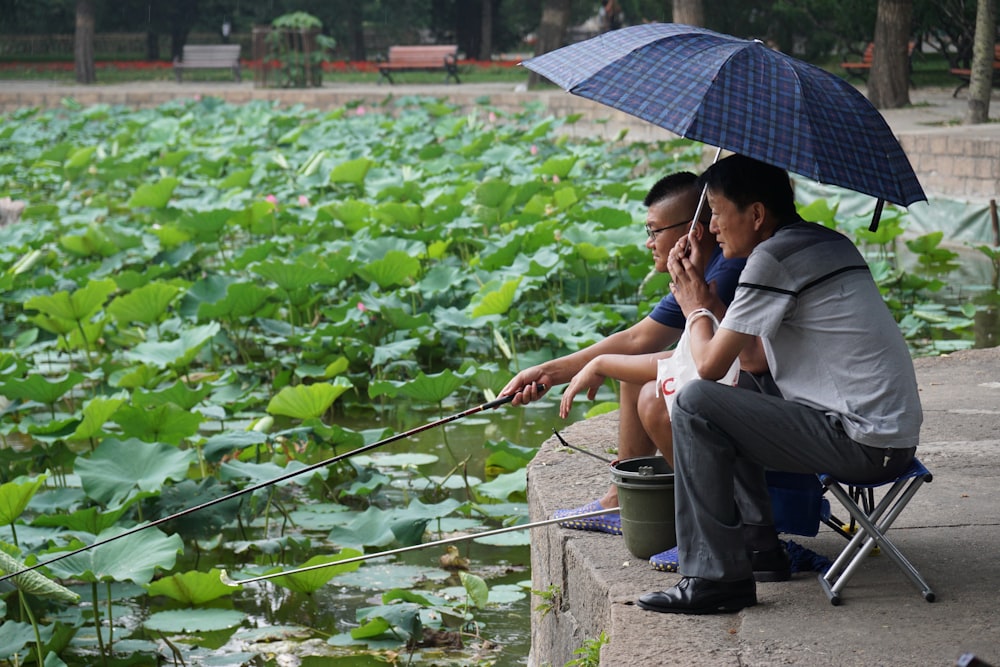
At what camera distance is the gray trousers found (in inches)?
80.7

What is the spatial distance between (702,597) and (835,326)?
0.48 metres

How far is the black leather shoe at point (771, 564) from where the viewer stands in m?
2.21

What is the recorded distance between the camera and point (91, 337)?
5004 mm

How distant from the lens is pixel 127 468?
313cm

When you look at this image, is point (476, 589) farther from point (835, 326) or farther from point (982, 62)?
point (982, 62)

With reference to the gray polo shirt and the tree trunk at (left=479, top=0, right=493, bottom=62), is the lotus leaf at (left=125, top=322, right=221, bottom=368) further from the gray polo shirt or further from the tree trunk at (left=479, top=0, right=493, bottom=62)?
the tree trunk at (left=479, top=0, right=493, bottom=62)

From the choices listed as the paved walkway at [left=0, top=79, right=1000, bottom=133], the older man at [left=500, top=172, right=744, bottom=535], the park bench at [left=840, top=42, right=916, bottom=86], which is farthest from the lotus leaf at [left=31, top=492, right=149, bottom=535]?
the park bench at [left=840, top=42, right=916, bottom=86]

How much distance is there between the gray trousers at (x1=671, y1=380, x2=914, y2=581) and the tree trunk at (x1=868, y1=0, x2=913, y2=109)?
11038mm

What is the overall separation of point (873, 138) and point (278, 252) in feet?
15.8

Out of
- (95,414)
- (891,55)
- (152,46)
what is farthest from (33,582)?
(152,46)

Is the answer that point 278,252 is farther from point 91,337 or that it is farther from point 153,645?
point 153,645

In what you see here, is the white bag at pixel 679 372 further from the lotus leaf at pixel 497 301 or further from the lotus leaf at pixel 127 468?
the lotus leaf at pixel 497 301

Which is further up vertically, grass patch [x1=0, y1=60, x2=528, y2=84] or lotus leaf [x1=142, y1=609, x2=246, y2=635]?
grass patch [x1=0, y1=60, x2=528, y2=84]

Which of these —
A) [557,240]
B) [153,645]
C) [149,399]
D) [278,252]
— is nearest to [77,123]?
[278,252]
